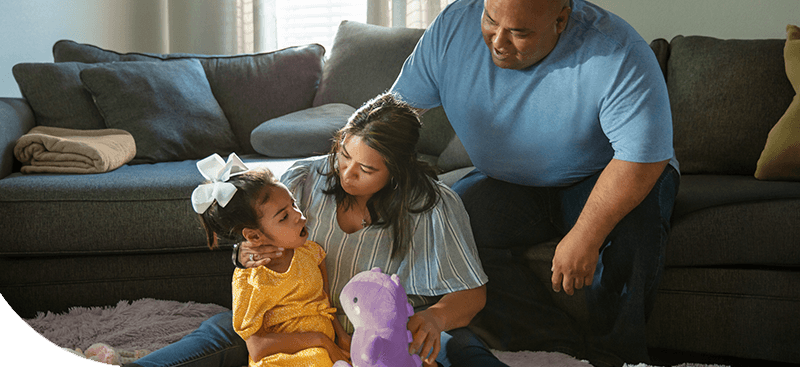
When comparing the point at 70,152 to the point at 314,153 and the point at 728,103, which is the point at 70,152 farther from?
the point at 728,103

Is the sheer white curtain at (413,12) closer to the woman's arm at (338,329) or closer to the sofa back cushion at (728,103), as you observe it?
the sofa back cushion at (728,103)

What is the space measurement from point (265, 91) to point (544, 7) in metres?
1.02

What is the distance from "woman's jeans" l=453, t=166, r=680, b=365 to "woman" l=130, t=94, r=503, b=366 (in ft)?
0.22

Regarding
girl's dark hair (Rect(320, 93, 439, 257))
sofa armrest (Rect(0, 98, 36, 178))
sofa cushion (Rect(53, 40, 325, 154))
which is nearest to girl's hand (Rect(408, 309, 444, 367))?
girl's dark hair (Rect(320, 93, 439, 257))

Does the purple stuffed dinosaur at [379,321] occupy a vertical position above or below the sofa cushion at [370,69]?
below

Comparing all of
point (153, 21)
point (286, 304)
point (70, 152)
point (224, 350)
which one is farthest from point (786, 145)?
point (153, 21)

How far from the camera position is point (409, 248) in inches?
37.2

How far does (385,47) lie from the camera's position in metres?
1.27

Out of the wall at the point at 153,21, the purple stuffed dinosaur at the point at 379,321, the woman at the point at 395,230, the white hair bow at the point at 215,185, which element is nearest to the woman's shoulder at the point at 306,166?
the woman at the point at 395,230

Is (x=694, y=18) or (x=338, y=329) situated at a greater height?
(x=694, y=18)

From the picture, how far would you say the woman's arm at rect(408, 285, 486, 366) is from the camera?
0.86m

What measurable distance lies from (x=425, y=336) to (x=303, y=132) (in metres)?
0.56

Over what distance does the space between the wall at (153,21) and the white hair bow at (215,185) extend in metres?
0.84

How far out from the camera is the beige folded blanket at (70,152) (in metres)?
1.46
